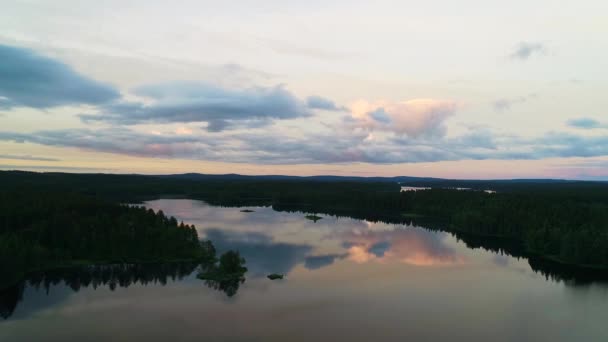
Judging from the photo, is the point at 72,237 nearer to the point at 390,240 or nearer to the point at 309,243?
the point at 309,243

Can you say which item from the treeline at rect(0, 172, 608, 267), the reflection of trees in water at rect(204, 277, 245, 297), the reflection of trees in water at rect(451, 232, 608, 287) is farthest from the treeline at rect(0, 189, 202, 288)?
the reflection of trees in water at rect(451, 232, 608, 287)

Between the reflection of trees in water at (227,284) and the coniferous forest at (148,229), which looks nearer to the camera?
Answer: the reflection of trees in water at (227,284)

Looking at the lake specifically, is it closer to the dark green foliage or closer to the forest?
the dark green foliage

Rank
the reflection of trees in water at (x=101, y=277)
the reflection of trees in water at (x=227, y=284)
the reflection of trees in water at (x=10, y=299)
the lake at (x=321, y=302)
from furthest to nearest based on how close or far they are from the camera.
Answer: the reflection of trees in water at (x=227, y=284)
the reflection of trees in water at (x=101, y=277)
the reflection of trees in water at (x=10, y=299)
the lake at (x=321, y=302)

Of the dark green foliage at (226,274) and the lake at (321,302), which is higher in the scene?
the dark green foliage at (226,274)

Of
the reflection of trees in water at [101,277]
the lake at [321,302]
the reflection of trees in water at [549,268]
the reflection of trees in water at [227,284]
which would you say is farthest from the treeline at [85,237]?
the reflection of trees in water at [549,268]

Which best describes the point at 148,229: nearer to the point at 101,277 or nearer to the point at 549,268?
the point at 101,277

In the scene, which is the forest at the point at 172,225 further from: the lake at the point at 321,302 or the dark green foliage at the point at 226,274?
the dark green foliage at the point at 226,274
